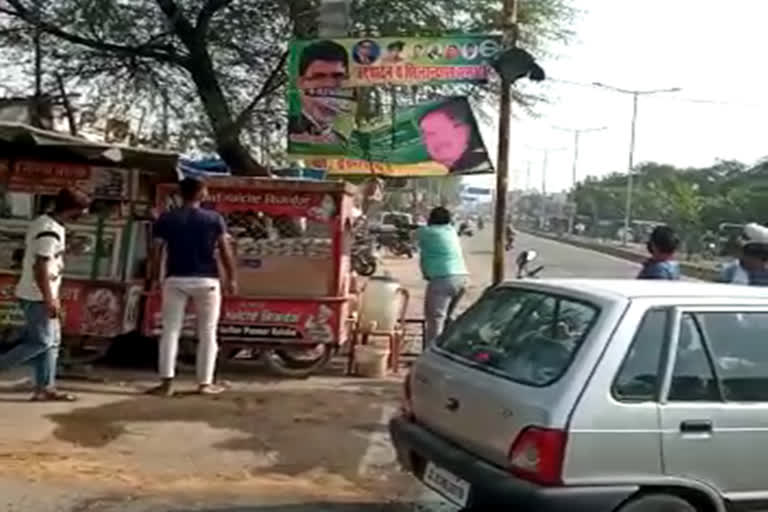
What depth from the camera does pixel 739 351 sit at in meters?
5.22

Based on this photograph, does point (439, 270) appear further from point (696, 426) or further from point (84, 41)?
point (84, 41)

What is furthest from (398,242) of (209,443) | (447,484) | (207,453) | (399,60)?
(447,484)

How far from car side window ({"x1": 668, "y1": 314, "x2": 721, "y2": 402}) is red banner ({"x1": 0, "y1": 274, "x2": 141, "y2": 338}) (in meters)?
6.22

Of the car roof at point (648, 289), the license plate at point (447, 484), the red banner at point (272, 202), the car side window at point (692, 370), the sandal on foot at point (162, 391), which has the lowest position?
the sandal on foot at point (162, 391)

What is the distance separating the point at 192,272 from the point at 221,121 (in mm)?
5743

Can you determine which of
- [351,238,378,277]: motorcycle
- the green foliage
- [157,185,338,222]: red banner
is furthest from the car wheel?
[351,238,378,277]: motorcycle

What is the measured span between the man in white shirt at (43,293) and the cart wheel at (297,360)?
7.96ft

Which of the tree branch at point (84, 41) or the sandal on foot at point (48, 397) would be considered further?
the tree branch at point (84, 41)

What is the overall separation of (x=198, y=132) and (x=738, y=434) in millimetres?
12051

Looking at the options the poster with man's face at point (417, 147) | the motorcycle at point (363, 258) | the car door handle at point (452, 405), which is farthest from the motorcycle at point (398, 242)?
the car door handle at point (452, 405)

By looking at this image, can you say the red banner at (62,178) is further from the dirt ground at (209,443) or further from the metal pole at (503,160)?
the metal pole at (503,160)

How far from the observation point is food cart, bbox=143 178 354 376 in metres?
10.4

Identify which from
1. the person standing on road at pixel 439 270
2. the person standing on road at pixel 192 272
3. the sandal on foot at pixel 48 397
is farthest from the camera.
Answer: the person standing on road at pixel 439 270

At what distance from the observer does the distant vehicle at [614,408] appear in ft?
15.7
